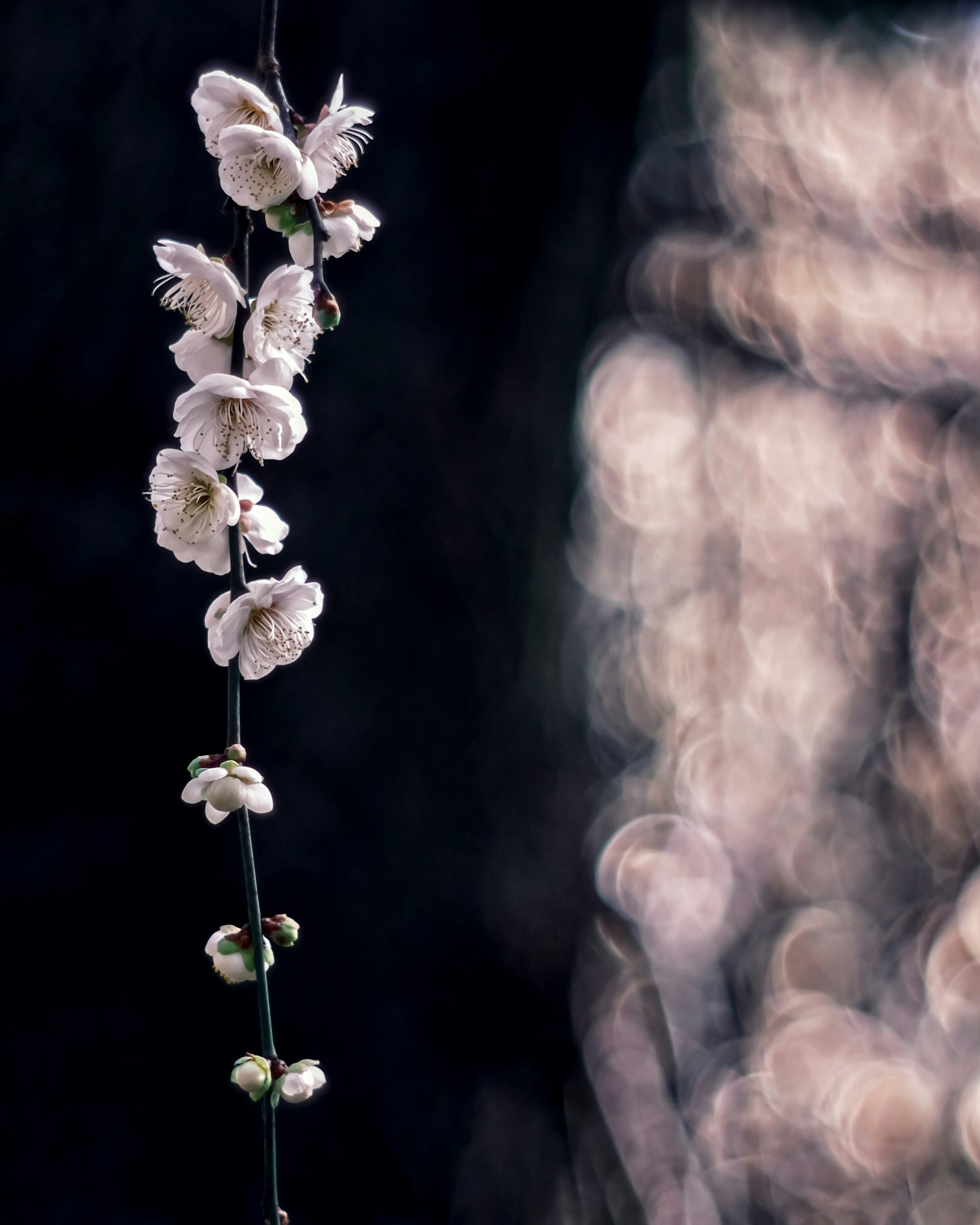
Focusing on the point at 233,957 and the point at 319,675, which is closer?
the point at 233,957

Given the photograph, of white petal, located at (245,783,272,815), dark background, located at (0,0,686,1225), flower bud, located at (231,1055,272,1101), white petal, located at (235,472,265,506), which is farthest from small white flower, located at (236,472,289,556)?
dark background, located at (0,0,686,1225)

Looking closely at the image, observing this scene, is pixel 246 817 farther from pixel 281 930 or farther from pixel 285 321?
pixel 285 321

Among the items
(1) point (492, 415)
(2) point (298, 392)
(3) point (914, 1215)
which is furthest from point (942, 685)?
(2) point (298, 392)

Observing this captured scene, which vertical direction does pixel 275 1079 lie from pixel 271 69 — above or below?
below

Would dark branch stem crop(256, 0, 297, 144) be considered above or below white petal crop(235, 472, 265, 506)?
above

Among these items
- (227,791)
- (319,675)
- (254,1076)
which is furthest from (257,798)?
(319,675)

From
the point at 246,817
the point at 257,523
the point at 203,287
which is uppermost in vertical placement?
the point at 203,287

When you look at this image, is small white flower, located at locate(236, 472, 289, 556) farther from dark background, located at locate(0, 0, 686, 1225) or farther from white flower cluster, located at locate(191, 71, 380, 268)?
dark background, located at locate(0, 0, 686, 1225)
